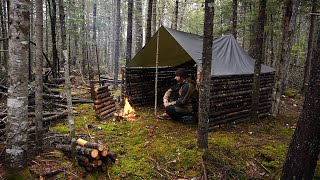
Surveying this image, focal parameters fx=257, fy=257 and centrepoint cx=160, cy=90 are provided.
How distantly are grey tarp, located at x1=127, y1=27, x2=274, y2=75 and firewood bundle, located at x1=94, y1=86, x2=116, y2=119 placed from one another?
1658mm

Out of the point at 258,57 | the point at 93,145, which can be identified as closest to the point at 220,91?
the point at 258,57

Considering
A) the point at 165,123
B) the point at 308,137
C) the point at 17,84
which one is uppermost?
the point at 17,84

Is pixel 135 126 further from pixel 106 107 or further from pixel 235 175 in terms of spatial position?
pixel 235 175

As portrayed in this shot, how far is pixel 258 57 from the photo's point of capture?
23.8 feet

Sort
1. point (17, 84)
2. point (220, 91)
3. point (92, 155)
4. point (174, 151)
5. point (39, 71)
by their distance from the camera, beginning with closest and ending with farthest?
point (17, 84) < point (92, 155) < point (39, 71) < point (174, 151) < point (220, 91)

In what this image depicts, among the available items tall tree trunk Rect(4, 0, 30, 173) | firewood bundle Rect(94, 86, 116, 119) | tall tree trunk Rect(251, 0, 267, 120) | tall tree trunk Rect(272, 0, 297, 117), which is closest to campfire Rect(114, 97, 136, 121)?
firewood bundle Rect(94, 86, 116, 119)

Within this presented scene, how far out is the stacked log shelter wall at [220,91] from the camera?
6918 mm

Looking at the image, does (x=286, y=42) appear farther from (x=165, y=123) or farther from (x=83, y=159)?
(x=83, y=159)

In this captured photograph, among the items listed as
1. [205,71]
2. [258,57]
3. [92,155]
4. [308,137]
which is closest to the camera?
[308,137]

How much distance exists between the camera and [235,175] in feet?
15.4

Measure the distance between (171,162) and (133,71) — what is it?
A: 515 cm

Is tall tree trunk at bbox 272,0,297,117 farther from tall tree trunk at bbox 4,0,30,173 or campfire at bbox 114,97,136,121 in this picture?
tall tree trunk at bbox 4,0,30,173

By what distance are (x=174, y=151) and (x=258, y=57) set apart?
3826 mm

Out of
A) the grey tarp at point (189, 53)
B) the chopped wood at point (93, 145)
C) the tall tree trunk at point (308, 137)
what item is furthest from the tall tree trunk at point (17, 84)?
the grey tarp at point (189, 53)
